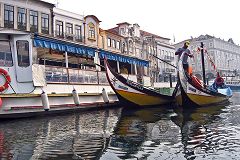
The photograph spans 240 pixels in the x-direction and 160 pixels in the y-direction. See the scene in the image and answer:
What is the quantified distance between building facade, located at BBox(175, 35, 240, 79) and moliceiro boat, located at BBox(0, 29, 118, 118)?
6397 cm

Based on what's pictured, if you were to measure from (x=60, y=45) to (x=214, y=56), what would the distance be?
74.0 metres

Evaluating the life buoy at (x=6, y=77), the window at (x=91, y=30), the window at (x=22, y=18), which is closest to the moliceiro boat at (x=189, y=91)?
the life buoy at (x=6, y=77)

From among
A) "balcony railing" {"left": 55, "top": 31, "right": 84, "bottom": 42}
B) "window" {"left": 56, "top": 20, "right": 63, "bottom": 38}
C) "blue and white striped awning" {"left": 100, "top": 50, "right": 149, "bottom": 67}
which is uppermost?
"window" {"left": 56, "top": 20, "right": 63, "bottom": 38}

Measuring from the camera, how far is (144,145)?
816cm

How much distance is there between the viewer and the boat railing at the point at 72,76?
19.2 meters

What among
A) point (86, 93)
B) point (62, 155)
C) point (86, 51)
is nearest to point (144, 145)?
point (62, 155)

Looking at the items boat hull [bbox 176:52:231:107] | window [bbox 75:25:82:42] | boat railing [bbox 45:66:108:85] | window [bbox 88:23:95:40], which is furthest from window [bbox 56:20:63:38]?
boat hull [bbox 176:52:231:107]

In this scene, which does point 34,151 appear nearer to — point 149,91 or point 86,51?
point 149,91

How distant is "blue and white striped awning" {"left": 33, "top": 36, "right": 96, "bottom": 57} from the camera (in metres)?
18.8

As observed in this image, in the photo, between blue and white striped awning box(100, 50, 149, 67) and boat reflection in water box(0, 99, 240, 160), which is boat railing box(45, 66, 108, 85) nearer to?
blue and white striped awning box(100, 50, 149, 67)

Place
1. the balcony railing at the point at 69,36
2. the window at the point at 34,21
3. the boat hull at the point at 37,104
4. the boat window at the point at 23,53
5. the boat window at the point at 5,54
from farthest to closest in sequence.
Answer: the balcony railing at the point at 69,36, the window at the point at 34,21, the boat window at the point at 23,53, the boat window at the point at 5,54, the boat hull at the point at 37,104

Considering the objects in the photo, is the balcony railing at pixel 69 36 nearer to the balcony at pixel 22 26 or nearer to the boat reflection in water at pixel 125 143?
the balcony at pixel 22 26

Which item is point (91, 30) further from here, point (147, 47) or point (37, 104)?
point (37, 104)

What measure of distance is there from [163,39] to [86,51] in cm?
4571
